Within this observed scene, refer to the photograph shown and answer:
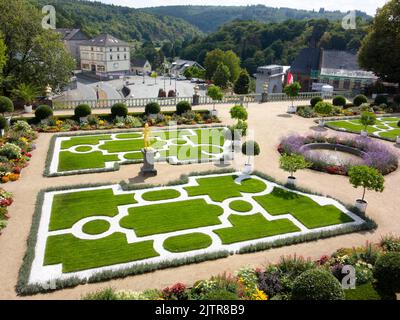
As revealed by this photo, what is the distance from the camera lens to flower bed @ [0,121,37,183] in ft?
72.8

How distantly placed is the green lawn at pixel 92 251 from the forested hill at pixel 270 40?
10206cm

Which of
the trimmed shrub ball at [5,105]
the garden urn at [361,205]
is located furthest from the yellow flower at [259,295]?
the trimmed shrub ball at [5,105]

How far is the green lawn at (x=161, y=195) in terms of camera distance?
20.2 meters

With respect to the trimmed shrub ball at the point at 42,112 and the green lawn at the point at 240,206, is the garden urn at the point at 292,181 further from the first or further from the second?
the trimmed shrub ball at the point at 42,112

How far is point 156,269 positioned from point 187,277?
4.28 feet

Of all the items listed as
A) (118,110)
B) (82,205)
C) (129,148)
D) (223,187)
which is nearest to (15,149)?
(129,148)

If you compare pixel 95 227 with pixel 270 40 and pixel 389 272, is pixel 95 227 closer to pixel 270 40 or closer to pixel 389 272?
pixel 389 272

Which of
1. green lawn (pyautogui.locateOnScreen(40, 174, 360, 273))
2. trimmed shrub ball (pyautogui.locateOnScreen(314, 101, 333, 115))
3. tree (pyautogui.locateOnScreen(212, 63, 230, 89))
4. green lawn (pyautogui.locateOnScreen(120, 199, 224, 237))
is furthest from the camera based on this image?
tree (pyautogui.locateOnScreen(212, 63, 230, 89))

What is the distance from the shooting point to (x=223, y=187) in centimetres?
2186

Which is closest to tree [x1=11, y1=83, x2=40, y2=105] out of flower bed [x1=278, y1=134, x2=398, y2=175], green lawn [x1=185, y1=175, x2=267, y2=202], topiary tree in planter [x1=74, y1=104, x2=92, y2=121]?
topiary tree in planter [x1=74, y1=104, x2=92, y2=121]

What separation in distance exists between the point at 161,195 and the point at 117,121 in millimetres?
16415

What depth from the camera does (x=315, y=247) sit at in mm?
16094

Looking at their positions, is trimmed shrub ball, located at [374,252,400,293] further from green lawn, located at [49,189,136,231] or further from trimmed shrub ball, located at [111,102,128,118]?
trimmed shrub ball, located at [111,102,128,118]

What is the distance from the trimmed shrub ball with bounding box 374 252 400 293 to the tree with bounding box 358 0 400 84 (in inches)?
1780
